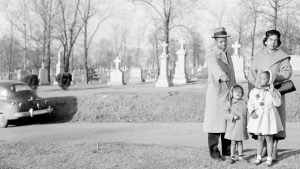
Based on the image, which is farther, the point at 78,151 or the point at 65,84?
the point at 65,84

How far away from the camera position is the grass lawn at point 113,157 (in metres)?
5.17

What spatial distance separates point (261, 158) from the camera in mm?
5309

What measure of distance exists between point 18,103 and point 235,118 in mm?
7891

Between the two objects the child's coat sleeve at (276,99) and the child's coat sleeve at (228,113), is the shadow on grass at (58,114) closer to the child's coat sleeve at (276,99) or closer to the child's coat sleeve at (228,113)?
the child's coat sleeve at (228,113)

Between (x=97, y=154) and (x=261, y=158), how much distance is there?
2.70 meters

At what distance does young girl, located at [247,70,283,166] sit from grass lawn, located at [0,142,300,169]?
0.51 m

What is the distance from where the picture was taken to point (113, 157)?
18.5ft

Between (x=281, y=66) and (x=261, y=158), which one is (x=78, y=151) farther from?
(x=281, y=66)

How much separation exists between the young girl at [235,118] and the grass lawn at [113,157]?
376 mm

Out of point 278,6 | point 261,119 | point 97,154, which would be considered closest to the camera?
point 261,119

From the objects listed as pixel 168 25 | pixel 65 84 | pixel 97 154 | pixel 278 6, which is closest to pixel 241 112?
pixel 97 154

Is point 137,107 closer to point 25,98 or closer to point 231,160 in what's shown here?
point 25,98

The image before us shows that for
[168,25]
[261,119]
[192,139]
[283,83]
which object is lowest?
[192,139]

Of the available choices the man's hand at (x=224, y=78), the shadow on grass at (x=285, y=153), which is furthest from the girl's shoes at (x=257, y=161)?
the man's hand at (x=224, y=78)
